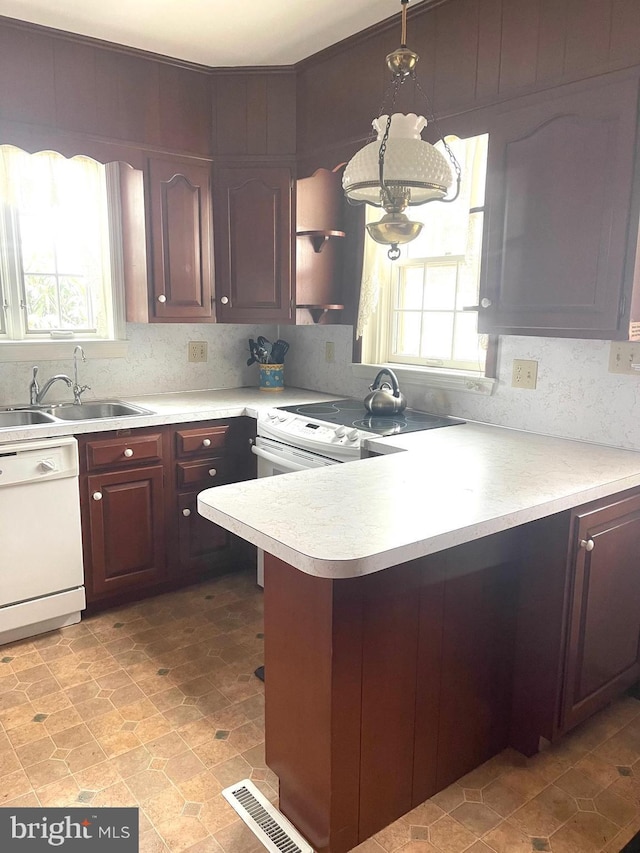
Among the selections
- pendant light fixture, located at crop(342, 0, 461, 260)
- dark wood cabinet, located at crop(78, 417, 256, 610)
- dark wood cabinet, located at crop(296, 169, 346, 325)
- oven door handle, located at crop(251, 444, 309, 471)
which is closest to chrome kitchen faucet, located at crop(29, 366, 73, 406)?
dark wood cabinet, located at crop(78, 417, 256, 610)

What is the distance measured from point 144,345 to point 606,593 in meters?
2.51

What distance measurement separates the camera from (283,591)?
5.33 ft

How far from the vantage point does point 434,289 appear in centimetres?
309

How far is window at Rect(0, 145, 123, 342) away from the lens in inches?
119

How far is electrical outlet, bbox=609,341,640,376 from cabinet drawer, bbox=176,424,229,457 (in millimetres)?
1742

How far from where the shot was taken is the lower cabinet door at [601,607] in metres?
1.88

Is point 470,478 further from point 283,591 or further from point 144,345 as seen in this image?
point 144,345

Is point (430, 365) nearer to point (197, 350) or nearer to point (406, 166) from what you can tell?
point (197, 350)

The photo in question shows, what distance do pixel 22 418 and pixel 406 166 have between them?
2245mm

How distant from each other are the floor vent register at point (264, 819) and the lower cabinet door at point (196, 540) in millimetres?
1363

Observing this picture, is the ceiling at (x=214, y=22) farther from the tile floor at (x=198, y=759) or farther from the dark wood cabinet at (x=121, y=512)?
the tile floor at (x=198, y=759)

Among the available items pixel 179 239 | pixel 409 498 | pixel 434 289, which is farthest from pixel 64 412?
pixel 409 498

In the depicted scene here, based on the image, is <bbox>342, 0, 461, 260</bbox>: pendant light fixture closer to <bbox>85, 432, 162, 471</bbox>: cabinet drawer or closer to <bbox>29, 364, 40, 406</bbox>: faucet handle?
<bbox>85, 432, 162, 471</bbox>: cabinet drawer

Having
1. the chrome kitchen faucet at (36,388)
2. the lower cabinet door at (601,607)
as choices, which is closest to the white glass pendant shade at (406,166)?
the lower cabinet door at (601,607)
